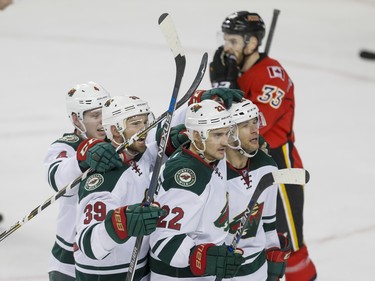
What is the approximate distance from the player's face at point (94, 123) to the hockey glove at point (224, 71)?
0.85m

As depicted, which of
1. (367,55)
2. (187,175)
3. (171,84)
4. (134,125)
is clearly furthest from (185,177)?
(367,55)

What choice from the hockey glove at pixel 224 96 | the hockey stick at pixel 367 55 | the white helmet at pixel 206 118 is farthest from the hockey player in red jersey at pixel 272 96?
the hockey stick at pixel 367 55

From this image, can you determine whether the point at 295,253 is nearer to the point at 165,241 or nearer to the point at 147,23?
the point at 165,241

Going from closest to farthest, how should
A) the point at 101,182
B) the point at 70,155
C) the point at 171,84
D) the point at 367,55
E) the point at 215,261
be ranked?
the point at 215,261, the point at 101,182, the point at 70,155, the point at 171,84, the point at 367,55

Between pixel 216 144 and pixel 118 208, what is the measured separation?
445mm

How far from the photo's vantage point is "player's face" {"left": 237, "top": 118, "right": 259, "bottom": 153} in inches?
147

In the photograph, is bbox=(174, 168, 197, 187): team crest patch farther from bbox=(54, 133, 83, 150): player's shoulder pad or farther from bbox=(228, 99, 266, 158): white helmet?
bbox=(54, 133, 83, 150): player's shoulder pad

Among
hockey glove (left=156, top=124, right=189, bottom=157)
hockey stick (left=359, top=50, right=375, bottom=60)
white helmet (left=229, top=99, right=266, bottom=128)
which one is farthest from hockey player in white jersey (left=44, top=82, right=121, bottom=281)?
hockey stick (left=359, top=50, right=375, bottom=60)

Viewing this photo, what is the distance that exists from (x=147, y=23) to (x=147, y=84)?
2.10 m

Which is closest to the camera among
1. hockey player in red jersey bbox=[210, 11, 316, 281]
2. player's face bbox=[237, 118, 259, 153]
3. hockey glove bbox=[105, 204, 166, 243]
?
hockey glove bbox=[105, 204, 166, 243]

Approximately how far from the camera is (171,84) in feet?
28.0

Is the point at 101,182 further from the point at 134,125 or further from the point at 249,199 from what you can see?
the point at 249,199

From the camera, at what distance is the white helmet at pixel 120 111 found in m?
3.60

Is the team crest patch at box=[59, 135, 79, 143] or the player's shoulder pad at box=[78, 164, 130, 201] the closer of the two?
the player's shoulder pad at box=[78, 164, 130, 201]
